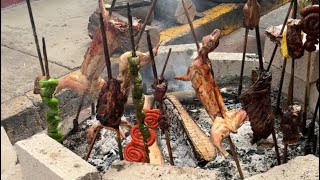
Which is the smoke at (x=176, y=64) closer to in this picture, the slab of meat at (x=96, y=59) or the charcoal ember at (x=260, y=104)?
the slab of meat at (x=96, y=59)

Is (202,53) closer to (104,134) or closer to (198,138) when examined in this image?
(198,138)

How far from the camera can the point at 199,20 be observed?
670 cm

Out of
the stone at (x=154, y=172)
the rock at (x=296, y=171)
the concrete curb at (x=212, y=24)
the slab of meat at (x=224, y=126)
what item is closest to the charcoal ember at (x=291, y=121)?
the rock at (x=296, y=171)

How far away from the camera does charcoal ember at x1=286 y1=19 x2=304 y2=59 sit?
92.5 inches

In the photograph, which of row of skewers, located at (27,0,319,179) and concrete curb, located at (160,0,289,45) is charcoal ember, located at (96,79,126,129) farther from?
concrete curb, located at (160,0,289,45)

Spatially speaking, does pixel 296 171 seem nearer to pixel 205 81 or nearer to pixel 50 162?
pixel 205 81

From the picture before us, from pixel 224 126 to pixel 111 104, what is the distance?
0.65 m

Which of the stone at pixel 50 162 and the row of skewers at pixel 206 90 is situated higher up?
the row of skewers at pixel 206 90

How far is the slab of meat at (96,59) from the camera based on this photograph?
2.83 m

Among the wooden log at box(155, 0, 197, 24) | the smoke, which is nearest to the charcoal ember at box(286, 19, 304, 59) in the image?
the smoke

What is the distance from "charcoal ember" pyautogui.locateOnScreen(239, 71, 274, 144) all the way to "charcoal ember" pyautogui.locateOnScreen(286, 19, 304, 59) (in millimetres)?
180

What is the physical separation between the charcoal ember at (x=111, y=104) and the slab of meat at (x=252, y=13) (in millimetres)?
879

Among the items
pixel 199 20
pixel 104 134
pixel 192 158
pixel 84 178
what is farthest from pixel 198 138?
pixel 199 20

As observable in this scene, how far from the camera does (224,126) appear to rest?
2.64 metres
